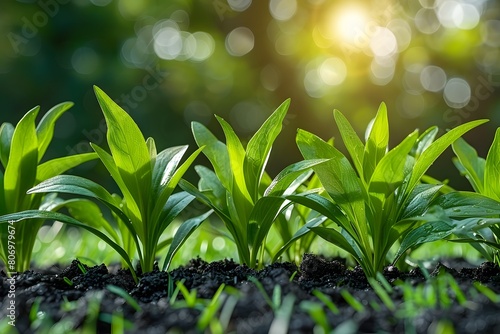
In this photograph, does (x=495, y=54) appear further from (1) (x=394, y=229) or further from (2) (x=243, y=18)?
(1) (x=394, y=229)

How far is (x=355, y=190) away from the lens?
1.69 metres

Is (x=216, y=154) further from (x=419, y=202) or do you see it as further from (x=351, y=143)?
(x=419, y=202)

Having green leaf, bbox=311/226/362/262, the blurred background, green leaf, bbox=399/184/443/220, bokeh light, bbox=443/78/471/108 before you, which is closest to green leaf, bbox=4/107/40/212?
green leaf, bbox=311/226/362/262

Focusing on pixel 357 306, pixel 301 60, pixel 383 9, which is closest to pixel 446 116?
pixel 383 9

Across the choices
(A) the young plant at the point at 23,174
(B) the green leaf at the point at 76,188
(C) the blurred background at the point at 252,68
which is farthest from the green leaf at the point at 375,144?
(C) the blurred background at the point at 252,68

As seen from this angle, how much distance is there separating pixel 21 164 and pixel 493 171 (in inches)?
68.9

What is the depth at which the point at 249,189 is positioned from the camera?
186cm

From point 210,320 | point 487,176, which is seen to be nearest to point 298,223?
point 487,176

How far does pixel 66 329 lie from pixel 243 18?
29.7ft

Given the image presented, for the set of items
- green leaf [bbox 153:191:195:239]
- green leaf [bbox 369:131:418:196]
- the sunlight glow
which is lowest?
green leaf [bbox 153:191:195:239]

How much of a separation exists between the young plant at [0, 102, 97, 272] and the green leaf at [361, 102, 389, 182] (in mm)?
1004

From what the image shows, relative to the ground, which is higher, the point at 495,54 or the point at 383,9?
the point at 383,9

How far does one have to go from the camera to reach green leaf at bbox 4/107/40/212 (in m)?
1.98

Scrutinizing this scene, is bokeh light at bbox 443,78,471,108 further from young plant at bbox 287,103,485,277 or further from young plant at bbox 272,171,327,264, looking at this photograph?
young plant at bbox 287,103,485,277
